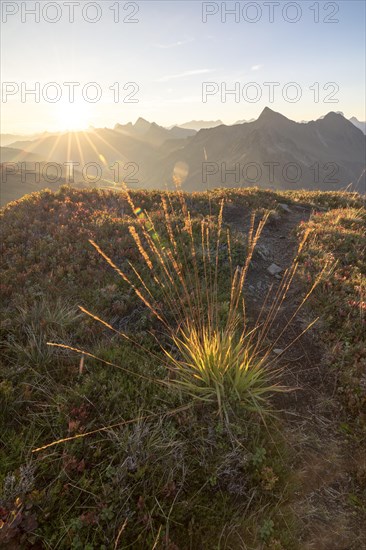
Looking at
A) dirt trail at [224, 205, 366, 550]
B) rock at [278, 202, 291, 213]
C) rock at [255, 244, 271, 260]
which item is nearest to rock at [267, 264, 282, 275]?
rock at [255, 244, 271, 260]

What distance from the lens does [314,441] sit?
4578mm

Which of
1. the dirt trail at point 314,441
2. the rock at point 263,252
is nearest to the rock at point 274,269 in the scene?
the rock at point 263,252

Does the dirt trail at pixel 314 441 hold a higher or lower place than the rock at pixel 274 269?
lower

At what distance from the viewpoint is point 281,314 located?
6902mm

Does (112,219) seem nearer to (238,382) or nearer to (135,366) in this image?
(135,366)

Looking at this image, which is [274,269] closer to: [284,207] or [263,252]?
[263,252]

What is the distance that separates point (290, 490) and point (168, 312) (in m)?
3.50

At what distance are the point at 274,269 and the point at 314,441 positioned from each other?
4.70 meters

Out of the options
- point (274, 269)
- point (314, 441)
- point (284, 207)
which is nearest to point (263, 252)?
point (274, 269)

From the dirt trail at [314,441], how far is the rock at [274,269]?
0.70m

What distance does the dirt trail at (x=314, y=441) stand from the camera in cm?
366

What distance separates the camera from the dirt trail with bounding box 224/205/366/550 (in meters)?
3.66

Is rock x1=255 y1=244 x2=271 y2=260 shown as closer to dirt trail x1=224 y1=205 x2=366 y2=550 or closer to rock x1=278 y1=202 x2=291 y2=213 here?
dirt trail x1=224 y1=205 x2=366 y2=550

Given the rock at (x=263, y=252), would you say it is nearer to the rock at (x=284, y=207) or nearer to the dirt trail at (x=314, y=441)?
the dirt trail at (x=314, y=441)
